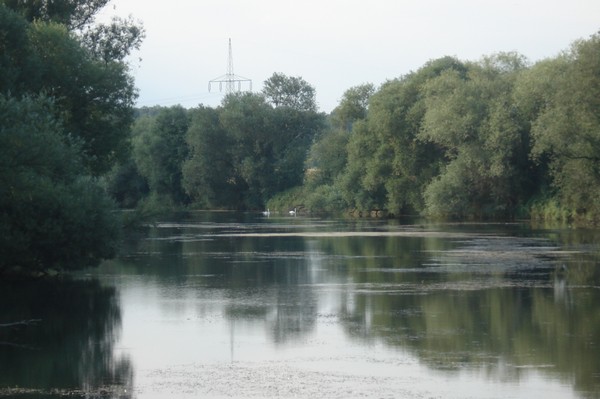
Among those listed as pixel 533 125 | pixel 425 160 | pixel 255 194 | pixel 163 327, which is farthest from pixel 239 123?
pixel 163 327

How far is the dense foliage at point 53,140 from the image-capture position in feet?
74.0

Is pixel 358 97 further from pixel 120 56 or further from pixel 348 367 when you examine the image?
pixel 348 367

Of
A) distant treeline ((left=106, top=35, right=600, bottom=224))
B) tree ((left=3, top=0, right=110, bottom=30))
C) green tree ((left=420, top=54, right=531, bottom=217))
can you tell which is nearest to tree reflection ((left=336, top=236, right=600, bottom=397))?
distant treeline ((left=106, top=35, right=600, bottom=224))

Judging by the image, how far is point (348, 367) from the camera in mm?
15578

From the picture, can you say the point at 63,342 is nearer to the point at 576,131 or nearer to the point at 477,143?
the point at 576,131

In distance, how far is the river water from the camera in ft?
47.3

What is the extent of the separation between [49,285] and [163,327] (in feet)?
27.4

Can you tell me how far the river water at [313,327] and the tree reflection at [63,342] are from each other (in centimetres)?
4

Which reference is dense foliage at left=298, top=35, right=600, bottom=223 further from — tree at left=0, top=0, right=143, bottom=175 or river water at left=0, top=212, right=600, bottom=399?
tree at left=0, top=0, right=143, bottom=175

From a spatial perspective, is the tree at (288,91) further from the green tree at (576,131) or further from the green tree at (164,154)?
the green tree at (576,131)

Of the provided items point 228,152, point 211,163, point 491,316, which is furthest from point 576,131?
point 211,163

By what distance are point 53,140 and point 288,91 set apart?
316 feet

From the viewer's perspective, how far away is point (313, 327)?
65.0ft

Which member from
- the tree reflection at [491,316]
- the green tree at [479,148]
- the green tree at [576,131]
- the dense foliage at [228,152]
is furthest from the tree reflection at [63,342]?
the dense foliage at [228,152]
